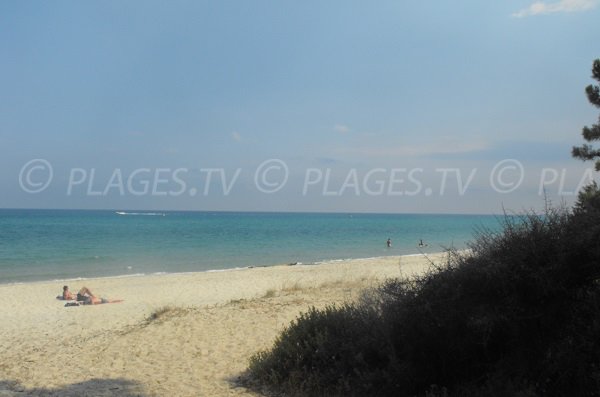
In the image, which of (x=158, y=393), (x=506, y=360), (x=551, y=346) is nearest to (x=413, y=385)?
(x=506, y=360)

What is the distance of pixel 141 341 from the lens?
9.53 meters

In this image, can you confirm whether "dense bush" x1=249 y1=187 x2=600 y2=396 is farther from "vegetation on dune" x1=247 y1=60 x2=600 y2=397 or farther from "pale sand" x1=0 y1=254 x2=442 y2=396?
"pale sand" x1=0 y1=254 x2=442 y2=396

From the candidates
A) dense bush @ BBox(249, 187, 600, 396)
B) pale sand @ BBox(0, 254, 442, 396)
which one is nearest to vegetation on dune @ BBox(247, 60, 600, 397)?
dense bush @ BBox(249, 187, 600, 396)

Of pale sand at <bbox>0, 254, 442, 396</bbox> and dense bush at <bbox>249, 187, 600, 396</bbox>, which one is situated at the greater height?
dense bush at <bbox>249, 187, 600, 396</bbox>

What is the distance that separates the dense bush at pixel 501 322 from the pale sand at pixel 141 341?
7.42 feet

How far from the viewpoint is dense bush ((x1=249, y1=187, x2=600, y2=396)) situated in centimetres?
376

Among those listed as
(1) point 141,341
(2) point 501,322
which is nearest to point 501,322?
(2) point 501,322

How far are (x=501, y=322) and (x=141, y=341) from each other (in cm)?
730

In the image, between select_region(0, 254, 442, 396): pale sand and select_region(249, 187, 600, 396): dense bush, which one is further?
select_region(0, 254, 442, 396): pale sand

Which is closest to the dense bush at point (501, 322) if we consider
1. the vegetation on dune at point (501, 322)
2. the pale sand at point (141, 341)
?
the vegetation on dune at point (501, 322)

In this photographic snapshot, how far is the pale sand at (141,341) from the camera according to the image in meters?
6.87

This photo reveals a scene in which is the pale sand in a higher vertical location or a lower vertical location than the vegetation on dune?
lower

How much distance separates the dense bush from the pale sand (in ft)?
7.42

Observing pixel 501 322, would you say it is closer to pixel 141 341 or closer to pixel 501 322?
pixel 501 322
